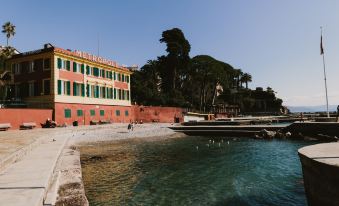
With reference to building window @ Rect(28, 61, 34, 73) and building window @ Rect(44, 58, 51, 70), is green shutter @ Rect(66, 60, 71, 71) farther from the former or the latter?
building window @ Rect(28, 61, 34, 73)

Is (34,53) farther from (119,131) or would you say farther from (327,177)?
(327,177)

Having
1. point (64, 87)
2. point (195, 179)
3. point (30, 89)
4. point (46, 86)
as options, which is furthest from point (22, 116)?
point (195, 179)

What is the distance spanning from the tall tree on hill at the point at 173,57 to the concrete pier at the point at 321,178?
203 feet

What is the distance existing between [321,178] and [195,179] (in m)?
6.85

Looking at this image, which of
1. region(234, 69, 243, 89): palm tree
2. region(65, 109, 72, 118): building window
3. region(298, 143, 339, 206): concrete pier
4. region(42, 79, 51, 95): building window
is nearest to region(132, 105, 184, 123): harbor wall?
region(65, 109, 72, 118): building window

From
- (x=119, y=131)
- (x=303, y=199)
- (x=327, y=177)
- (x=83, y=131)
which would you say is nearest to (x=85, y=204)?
(x=327, y=177)

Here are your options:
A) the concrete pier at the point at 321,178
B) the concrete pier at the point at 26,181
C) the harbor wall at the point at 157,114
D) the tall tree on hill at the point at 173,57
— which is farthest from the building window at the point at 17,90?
the tall tree on hill at the point at 173,57

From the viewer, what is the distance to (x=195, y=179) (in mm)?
13109

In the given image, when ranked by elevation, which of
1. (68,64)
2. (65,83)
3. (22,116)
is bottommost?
(22,116)

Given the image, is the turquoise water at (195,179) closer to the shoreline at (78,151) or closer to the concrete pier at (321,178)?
the shoreline at (78,151)

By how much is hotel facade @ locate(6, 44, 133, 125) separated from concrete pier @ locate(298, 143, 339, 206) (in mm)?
30613

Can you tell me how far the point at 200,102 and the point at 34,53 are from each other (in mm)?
47069

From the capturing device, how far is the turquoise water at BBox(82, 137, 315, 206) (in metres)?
10.2

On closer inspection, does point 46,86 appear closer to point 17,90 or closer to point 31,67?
point 31,67
